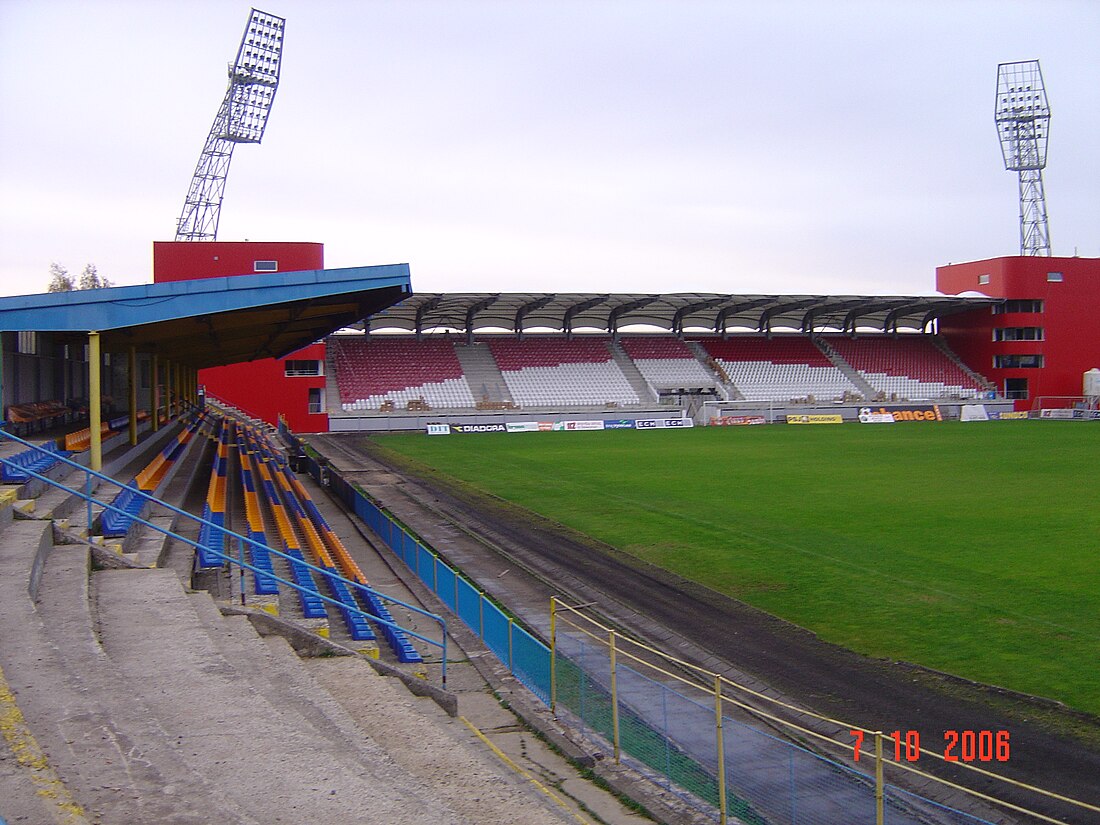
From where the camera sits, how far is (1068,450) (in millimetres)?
36844

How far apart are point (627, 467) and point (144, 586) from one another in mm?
24755

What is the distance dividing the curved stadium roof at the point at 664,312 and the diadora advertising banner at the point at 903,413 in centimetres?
728

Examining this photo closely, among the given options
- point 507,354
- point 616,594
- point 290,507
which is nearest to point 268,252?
point 507,354

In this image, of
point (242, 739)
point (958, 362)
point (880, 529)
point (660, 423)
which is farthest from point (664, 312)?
point (242, 739)

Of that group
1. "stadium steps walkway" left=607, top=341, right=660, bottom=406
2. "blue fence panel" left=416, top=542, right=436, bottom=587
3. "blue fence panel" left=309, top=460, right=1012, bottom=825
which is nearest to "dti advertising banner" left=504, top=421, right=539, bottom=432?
"stadium steps walkway" left=607, top=341, right=660, bottom=406

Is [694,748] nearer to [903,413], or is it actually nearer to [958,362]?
[903,413]

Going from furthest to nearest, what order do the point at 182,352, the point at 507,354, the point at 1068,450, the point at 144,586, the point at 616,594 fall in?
the point at 507,354
the point at 1068,450
the point at 182,352
the point at 616,594
the point at 144,586

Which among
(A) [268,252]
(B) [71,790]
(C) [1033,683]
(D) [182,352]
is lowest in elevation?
(C) [1033,683]

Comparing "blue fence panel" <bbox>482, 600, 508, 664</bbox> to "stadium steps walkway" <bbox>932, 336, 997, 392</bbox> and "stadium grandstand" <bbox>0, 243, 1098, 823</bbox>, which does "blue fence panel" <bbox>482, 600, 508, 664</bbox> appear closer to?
"stadium grandstand" <bbox>0, 243, 1098, 823</bbox>

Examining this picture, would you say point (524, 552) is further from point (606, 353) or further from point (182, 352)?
point (606, 353)

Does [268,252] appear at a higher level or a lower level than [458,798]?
higher

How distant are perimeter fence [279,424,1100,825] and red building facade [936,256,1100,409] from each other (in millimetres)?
60971

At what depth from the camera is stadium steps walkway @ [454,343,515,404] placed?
57.6m

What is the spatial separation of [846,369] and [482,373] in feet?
89.3
